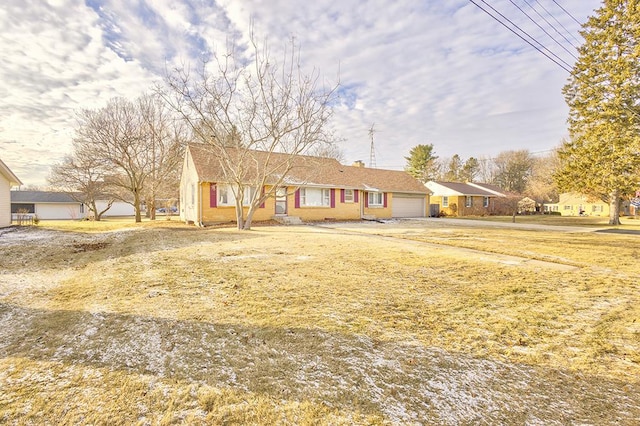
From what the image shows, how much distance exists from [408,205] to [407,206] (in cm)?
16

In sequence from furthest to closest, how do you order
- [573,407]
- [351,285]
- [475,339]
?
1. [351,285]
2. [475,339]
3. [573,407]

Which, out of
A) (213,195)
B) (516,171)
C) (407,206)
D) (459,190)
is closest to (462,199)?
(459,190)

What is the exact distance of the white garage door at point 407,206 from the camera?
88.1 ft

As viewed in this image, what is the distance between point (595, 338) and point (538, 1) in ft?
32.2

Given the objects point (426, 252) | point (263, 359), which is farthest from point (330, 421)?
point (426, 252)

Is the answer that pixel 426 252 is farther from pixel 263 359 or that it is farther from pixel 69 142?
pixel 69 142

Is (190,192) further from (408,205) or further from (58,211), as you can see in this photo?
(58,211)

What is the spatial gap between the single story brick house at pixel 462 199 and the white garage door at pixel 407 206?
13.8 feet

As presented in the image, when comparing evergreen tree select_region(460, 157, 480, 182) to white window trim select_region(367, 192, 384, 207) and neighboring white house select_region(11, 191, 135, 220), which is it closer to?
white window trim select_region(367, 192, 384, 207)

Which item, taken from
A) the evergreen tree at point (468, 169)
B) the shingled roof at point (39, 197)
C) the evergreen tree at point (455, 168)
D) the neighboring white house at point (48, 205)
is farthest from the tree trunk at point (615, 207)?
the shingled roof at point (39, 197)

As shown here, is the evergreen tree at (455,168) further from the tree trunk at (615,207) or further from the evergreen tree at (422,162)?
the tree trunk at (615,207)

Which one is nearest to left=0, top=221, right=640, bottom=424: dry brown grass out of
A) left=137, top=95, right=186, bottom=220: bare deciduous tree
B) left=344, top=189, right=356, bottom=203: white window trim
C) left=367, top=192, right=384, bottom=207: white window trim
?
left=344, top=189, right=356, bottom=203: white window trim

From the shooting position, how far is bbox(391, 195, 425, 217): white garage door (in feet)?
88.1

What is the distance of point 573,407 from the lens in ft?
7.52
